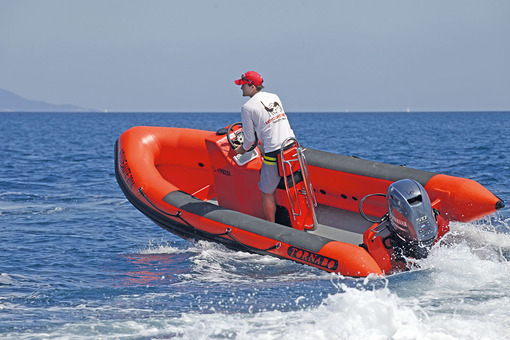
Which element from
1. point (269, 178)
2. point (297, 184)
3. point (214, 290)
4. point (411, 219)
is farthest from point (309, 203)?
point (214, 290)

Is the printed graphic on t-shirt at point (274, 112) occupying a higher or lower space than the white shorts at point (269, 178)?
higher

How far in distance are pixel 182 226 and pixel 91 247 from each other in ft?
4.14

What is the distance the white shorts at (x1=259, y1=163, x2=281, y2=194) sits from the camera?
545 cm

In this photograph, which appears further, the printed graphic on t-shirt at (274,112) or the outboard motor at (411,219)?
the printed graphic on t-shirt at (274,112)

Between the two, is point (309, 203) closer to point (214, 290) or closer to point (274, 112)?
point (274, 112)

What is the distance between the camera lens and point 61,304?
4.43 m

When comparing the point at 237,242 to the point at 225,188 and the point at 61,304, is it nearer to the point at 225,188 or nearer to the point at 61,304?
the point at 225,188

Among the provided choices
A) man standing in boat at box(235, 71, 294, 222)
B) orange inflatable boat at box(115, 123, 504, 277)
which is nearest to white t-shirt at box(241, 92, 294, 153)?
man standing in boat at box(235, 71, 294, 222)

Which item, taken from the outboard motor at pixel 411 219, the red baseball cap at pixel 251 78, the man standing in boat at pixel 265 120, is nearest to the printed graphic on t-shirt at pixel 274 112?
the man standing in boat at pixel 265 120

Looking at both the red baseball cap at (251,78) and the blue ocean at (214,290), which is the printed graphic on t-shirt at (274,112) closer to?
the red baseball cap at (251,78)

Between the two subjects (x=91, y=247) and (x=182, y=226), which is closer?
(x=182, y=226)

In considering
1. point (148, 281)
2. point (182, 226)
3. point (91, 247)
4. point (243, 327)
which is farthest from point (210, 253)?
point (243, 327)

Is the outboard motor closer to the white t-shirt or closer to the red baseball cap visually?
the white t-shirt

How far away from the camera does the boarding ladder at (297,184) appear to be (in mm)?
5398
